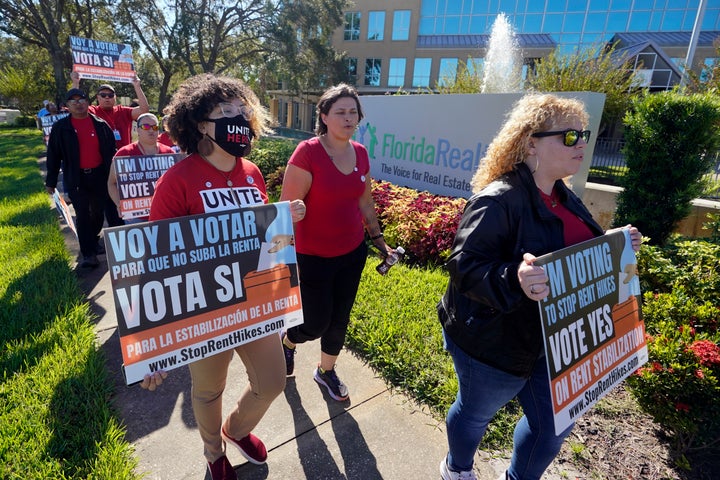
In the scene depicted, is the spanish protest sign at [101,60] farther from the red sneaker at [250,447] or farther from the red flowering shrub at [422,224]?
the red sneaker at [250,447]

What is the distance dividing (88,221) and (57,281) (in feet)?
2.87

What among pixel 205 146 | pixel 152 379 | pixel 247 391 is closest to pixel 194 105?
pixel 205 146

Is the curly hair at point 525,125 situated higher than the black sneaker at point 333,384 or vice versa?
the curly hair at point 525,125

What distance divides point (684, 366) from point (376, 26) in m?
42.3

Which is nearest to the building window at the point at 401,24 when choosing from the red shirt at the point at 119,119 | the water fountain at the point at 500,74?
the water fountain at the point at 500,74

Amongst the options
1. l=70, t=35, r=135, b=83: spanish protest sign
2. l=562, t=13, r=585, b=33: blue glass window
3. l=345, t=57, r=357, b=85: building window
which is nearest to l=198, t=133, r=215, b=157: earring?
l=70, t=35, r=135, b=83: spanish protest sign

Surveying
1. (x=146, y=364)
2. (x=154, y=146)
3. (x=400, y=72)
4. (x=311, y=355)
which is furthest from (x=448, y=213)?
(x=400, y=72)

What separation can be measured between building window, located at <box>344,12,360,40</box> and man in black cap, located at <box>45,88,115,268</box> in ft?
131

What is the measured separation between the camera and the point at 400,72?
3869cm

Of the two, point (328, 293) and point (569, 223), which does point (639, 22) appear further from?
point (328, 293)

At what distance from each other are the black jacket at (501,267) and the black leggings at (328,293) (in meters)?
0.97

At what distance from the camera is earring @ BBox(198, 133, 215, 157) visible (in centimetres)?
194

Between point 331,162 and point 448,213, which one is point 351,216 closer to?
point 331,162

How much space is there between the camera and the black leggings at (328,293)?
257 cm
